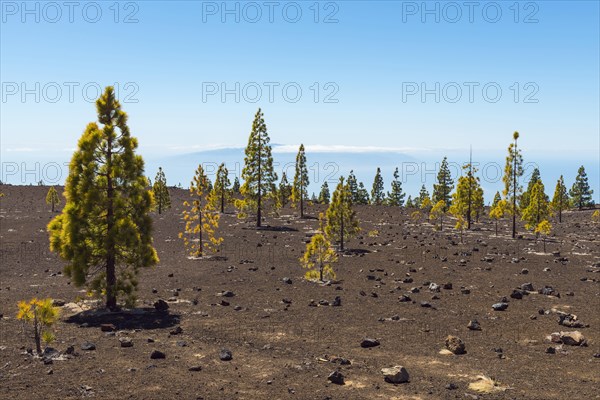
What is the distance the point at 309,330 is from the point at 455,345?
5.52 m

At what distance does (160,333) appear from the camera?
18.2 metres

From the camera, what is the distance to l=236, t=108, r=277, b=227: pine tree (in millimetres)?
60531

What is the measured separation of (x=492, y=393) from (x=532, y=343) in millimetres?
6186

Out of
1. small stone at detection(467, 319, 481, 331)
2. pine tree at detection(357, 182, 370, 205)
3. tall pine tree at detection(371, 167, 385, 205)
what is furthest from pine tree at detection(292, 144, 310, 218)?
small stone at detection(467, 319, 481, 331)

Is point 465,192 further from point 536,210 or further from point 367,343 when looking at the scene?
point 367,343

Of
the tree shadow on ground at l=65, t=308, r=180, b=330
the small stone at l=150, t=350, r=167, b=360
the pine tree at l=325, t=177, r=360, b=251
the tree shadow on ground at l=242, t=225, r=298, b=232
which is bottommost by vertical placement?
the tree shadow on ground at l=65, t=308, r=180, b=330

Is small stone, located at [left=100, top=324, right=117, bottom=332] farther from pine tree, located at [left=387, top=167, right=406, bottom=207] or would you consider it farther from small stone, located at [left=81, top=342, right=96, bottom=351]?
pine tree, located at [left=387, top=167, right=406, bottom=207]

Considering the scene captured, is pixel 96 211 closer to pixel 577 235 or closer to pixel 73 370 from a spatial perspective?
pixel 73 370

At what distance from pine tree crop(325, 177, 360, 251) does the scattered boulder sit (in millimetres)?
24626

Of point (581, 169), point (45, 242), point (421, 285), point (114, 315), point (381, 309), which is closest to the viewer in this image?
point (114, 315)

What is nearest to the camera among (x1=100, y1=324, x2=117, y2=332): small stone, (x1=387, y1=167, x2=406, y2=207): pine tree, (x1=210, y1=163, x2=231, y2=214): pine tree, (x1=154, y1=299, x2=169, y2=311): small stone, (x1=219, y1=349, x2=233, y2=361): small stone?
(x1=219, y1=349, x2=233, y2=361): small stone

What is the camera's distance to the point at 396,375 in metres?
13.3

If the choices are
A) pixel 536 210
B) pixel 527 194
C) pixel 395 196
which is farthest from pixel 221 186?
pixel 395 196

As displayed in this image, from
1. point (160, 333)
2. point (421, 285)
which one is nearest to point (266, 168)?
point (421, 285)
